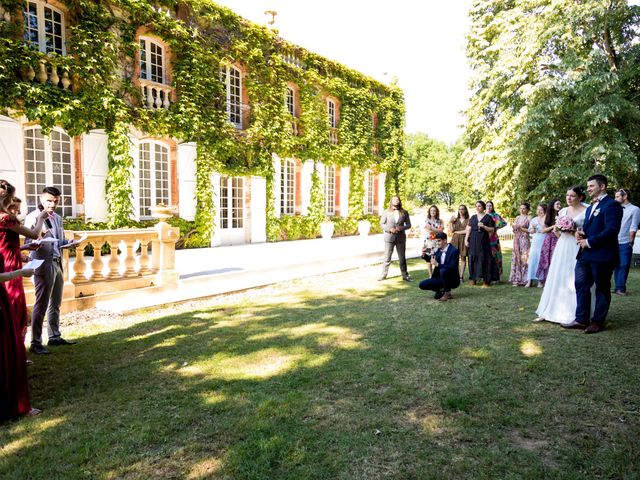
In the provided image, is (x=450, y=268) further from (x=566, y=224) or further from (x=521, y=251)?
(x=521, y=251)

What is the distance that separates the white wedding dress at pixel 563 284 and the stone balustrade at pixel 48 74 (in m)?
11.7

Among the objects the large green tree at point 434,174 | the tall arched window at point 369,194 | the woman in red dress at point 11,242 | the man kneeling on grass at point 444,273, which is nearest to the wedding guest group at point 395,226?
the man kneeling on grass at point 444,273

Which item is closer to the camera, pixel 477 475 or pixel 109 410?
pixel 477 475

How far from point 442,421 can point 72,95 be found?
11829 mm

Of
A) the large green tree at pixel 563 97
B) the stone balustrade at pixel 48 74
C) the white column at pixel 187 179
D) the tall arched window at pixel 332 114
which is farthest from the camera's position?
the tall arched window at pixel 332 114

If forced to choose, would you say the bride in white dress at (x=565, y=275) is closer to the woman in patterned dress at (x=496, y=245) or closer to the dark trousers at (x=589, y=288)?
the dark trousers at (x=589, y=288)

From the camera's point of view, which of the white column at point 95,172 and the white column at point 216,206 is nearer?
the white column at point 95,172

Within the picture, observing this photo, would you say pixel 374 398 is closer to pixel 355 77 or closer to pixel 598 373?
pixel 598 373

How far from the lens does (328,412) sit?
330 cm

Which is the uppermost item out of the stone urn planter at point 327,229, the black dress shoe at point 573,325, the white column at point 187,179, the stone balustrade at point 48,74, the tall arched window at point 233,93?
the tall arched window at point 233,93

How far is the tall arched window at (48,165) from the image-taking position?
10.6 metres

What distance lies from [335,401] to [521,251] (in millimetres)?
6887

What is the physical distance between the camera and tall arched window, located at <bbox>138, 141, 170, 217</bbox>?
507 inches

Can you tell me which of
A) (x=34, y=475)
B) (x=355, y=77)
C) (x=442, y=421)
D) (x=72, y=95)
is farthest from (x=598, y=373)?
(x=355, y=77)
